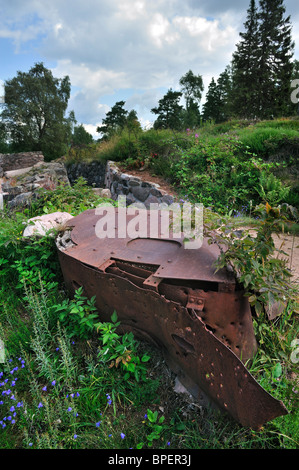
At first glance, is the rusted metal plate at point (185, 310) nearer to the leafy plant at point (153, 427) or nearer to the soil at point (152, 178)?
the leafy plant at point (153, 427)

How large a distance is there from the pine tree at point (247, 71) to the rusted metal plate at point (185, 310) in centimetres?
2190

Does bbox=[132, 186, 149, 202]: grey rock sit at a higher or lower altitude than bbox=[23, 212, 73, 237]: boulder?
higher

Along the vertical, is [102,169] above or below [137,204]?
above

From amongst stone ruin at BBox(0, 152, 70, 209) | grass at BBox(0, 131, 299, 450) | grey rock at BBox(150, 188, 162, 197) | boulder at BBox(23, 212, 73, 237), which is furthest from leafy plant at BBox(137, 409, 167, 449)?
grey rock at BBox(150, 188, 162, 197)

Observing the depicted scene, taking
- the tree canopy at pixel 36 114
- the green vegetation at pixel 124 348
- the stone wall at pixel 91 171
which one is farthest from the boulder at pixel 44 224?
the tree canopy at pixel 36 114

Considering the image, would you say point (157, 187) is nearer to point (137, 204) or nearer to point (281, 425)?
point (137, 204)

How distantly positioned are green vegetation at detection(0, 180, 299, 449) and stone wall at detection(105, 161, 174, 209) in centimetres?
443

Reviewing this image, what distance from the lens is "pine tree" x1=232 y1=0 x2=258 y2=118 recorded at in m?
21.3

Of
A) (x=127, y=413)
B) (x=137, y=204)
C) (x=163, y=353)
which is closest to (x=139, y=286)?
(x=163, y=353)

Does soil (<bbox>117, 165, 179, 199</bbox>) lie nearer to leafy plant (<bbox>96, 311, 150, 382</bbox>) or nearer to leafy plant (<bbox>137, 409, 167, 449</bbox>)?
leafy plant (<bbox>96, 311, 150, 382</bbox>)

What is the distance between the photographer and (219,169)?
6.78m

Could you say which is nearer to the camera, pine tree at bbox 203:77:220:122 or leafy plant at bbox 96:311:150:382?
leafy plant at bbox 96:311:150:382

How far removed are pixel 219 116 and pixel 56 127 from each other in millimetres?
17421

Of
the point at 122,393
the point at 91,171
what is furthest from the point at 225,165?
the point at 91,171
